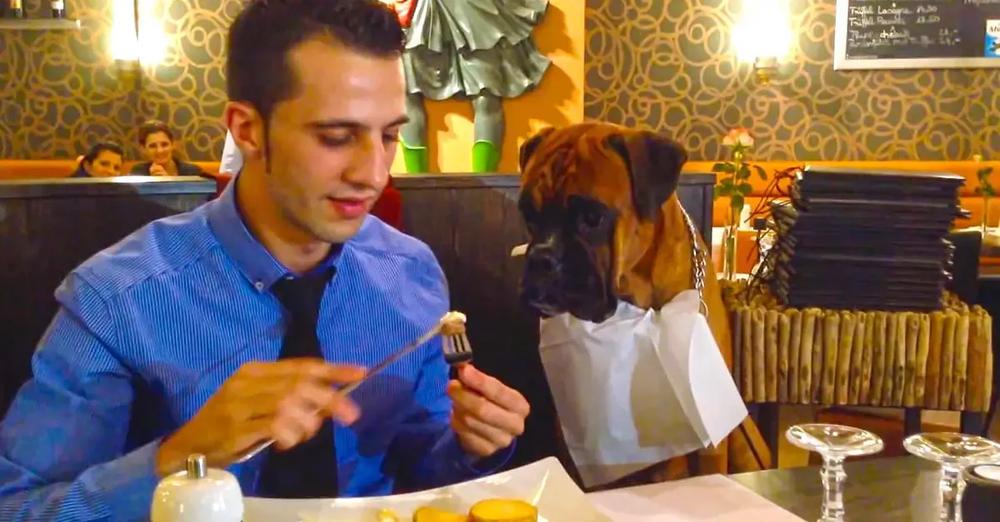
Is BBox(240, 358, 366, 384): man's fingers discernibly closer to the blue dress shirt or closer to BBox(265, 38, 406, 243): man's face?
the blue dress shirt

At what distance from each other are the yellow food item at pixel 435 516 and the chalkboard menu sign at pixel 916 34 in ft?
19.6

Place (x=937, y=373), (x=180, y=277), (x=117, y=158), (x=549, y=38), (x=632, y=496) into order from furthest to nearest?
(x=549, y=38) < (x=117, y=158) < (x=937, y=373) < (x=180, y=277) < (x=632, y=496)

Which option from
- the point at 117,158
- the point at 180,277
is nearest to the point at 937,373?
the point at 180,277

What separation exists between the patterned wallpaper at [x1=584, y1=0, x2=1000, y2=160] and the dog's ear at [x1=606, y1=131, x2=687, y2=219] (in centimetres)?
492

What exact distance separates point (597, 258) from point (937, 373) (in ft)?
2.28

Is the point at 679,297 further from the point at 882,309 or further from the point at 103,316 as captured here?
the point at 103,316

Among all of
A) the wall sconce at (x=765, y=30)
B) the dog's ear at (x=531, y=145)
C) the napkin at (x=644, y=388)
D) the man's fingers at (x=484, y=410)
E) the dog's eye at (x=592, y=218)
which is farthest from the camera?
the wall sconce at (x=765, y=30)

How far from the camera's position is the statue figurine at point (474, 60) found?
17.6ft

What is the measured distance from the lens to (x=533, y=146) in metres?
1.70

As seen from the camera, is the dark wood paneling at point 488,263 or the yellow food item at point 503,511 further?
the dark wood paneling at point 488,263

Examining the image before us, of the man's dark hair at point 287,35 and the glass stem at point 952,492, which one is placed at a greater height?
the man's dark hair at point 287,35

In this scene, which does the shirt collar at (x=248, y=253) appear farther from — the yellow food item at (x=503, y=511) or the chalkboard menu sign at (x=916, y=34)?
the chalkboard menu sign at (x=916, y=34)

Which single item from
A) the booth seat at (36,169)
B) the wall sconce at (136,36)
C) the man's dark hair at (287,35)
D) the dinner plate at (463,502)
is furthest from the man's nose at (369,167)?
the wall sconce at (136,36)

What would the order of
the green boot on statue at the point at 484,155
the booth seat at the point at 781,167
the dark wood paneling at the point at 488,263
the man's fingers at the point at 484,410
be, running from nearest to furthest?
1. the man's fingers at the point at 484,410
2. the dark wood paneling at the point at 488,263
3. the green boot on statue at the point at 484,155
4. the booth seat at the point at 781,167
